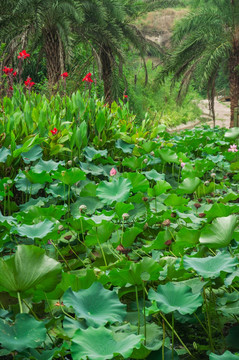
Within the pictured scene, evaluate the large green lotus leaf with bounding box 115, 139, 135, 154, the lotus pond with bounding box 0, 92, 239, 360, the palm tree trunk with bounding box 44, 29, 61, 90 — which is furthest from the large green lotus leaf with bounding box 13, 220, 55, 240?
the palm tree trunk with bounding box 44, 29, 61, 90

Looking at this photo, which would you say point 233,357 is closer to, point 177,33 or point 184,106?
point 177,33

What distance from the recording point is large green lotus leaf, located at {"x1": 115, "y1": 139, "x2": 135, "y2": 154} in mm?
3147

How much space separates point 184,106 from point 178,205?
15691 millimetres

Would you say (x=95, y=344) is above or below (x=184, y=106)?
above

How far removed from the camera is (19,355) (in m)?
0.93

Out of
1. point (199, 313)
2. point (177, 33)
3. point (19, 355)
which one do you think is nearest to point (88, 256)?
point (199, 313)

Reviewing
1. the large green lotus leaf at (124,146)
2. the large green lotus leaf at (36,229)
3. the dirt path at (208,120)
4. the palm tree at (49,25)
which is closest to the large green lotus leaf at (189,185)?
the large green lotus leaf at (36,229)

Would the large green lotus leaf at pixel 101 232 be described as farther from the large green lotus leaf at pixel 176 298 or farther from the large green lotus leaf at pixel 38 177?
Answer: the large green lotus leaf at pixel 38 177

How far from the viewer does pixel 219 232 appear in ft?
3.95

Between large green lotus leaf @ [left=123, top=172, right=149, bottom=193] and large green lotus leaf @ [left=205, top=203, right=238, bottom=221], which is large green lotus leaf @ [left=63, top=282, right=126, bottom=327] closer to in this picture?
large green lotus leaf @ [left=205, top=203, right=238, bottom=221]

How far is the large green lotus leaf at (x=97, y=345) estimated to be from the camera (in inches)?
30.9

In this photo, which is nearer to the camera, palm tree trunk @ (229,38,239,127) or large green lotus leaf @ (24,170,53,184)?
large green lotus leaf @ (24,170,53,184)

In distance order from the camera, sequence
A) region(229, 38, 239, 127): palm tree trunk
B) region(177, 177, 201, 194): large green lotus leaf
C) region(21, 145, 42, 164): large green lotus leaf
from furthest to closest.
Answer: region(229, 38, 239, 127): palm tree trunk < region(21, 145, 42, 164): large green lotus leaf < region(177, 177, 201, 194): large green lotus leaf

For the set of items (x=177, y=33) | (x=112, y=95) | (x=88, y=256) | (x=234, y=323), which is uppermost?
(x=234, y=323)
